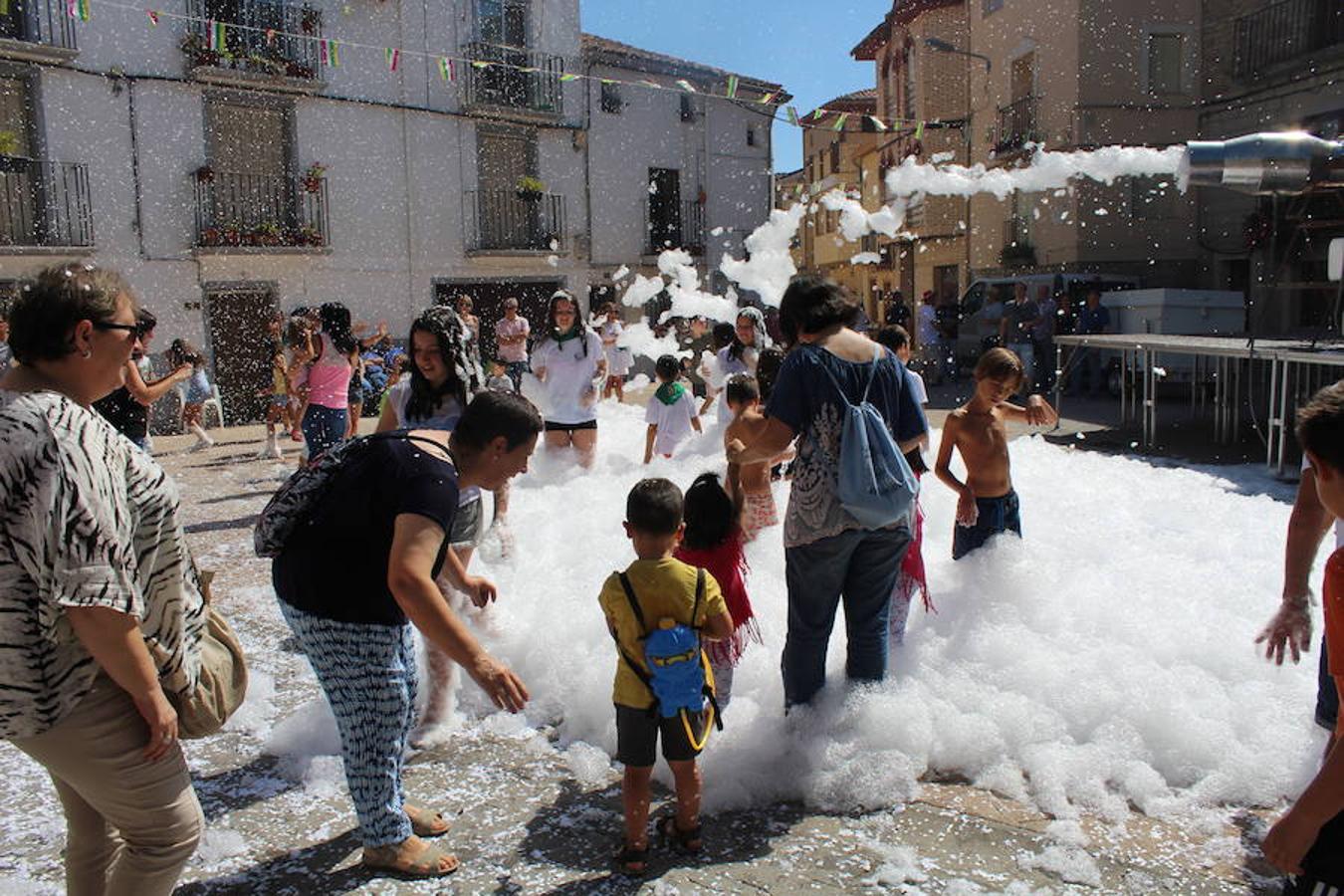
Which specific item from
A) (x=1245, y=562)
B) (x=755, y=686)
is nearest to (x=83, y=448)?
(x=755, y=686)

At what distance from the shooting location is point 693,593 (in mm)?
2996

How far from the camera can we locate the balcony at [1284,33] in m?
18.5

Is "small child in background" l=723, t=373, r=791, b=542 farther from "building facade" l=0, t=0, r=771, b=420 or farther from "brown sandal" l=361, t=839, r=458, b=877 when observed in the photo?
"building facade" l=0, t=0, r=771, b=420

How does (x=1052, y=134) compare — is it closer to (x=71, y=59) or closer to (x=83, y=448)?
(x=71, y=59)

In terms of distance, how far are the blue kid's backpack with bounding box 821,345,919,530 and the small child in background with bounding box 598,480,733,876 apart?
0.57 m

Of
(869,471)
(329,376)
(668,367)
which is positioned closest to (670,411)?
(668,367)

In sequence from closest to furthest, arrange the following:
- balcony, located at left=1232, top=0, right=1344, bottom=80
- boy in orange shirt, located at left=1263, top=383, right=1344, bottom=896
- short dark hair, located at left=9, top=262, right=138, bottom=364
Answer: boy in orange shirt, located at left=1263, top=383, right=1344, bottom=896 → short dark hair, located at left=9, top=262, right=138, bottom=364 → balcony, located at left=1232, top=0, right=1344, bottom=80

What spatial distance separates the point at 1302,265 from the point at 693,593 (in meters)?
20.0

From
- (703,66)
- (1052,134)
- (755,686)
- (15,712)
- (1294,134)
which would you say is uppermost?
(703,66)

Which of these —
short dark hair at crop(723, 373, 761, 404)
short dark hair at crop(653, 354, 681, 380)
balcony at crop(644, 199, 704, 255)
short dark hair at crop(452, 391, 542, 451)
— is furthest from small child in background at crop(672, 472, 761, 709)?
balcony at crop(644, 199, 704, 255)

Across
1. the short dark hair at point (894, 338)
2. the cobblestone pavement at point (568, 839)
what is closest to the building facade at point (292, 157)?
the short dark hair at point (894, 338)

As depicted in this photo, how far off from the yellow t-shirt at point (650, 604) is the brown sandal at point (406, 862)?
0.69m

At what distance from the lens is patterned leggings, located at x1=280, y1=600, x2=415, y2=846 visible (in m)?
2.82

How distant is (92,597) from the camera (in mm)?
1961
